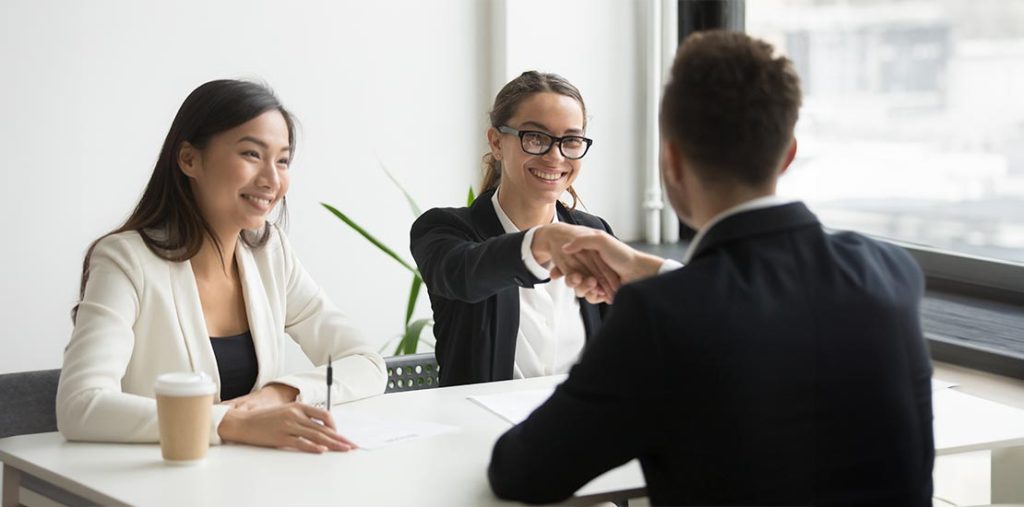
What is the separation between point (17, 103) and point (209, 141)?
1163 mm

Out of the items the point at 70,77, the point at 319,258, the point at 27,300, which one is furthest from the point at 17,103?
the point at 319,258

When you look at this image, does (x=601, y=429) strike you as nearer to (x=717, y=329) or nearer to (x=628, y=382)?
(x=628, y=382)

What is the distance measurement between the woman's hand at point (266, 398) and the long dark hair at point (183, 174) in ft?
0.96

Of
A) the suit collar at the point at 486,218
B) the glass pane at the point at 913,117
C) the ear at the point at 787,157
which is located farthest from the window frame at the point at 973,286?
the ear at the point at 787,157

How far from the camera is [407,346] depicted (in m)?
3.65

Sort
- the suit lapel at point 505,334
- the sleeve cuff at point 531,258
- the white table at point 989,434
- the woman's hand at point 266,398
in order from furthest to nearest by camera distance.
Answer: the suit lapel at point 505,334 → the sleeve cuff at point 531,258 → the woman's hand at point 266,398 → the white table at point 989,434

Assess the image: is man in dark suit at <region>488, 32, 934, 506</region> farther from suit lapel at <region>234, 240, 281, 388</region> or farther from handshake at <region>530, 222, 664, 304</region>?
suit lapel at <region>234, 240, 281, 388</region>

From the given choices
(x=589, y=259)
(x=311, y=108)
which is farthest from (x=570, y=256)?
(x=311, y=108)

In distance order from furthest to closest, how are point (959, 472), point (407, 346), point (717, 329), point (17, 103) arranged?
point (407, 346) < point (17, 103) < point (959, 472) < point (717, 329)

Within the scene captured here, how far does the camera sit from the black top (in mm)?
2322

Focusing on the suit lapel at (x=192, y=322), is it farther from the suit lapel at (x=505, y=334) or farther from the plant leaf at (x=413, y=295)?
the plant leaf at (x=413, y=295)

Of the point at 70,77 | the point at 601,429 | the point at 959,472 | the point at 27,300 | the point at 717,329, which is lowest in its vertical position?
the point at 959,472

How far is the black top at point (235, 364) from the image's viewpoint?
2322mm

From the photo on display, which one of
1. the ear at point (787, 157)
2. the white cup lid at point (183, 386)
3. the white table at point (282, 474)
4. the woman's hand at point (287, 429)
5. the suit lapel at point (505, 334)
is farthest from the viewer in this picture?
the suit lapel at point (505, 334)
